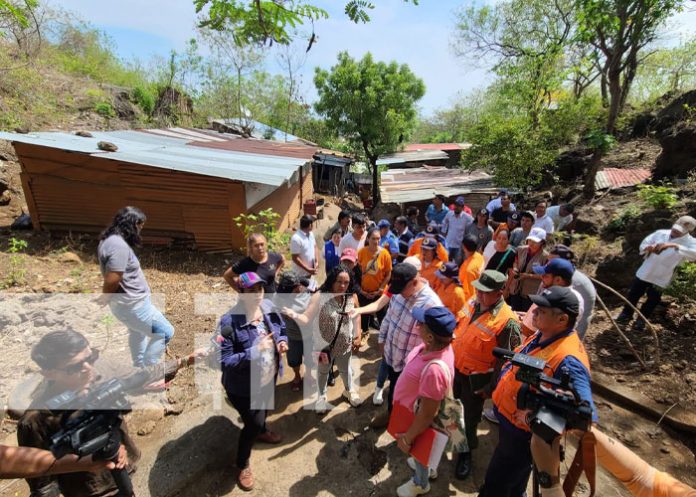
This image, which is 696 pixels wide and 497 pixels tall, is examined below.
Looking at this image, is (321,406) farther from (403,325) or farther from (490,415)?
(490,415)

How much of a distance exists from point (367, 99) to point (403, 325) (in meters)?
14.3

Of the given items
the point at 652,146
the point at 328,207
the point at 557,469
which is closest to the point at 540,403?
the point at 557,469

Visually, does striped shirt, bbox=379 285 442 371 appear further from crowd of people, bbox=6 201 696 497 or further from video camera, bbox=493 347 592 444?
video camera, bbox=493 347 592 444

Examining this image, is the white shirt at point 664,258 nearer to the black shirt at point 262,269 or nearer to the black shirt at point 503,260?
the black shirt at point 503,260

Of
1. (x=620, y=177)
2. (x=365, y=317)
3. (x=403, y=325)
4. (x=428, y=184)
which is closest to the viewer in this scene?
(x=403, y=325)

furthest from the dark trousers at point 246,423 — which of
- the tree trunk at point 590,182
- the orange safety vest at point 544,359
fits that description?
the tree trunk at point 590,182

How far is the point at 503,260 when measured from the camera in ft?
15.2

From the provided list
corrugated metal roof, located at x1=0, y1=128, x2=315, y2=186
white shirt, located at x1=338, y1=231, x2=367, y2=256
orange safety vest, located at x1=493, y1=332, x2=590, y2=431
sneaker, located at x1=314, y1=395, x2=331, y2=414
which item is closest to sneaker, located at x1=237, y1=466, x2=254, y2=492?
sneaker, located at x1=314, y1=395, x2=331, y2=414

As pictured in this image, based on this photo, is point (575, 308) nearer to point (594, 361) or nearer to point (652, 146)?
point (594, 361)

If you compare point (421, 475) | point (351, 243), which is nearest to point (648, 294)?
point (351, 243)

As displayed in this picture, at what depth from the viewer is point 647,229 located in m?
5.59

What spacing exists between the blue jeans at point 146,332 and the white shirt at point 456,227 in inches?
207

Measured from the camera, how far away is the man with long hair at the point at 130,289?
3.05 metres

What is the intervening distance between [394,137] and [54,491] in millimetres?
16284
